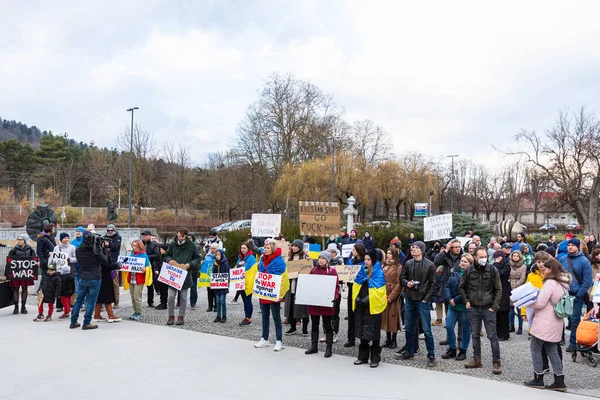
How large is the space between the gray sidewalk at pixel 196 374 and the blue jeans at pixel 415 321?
441 mm

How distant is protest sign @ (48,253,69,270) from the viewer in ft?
36.2

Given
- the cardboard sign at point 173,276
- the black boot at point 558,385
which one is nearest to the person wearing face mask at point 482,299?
the black boot at point 558,385

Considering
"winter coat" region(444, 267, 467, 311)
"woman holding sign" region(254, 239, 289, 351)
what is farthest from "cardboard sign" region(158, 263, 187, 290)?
"winter coat" region(444, 267, 467, 311)

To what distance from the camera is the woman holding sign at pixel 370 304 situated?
7586 mm

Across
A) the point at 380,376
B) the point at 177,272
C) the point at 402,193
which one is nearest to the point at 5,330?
the point at 177,272

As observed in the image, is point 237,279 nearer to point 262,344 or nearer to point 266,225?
point 262,344

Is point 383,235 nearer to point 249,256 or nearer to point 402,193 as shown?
point 249,256

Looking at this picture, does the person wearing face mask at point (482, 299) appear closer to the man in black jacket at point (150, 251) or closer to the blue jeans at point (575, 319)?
the blue jeans at point (575, 319)

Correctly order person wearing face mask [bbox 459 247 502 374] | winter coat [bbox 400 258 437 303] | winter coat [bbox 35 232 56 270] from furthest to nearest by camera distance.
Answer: winter coat [bbox 35 232 56 270]
winter coat [bbox 400 258 437 303]
person wearing face mask [bbox 459 247 502 374]

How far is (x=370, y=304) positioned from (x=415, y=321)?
92cm

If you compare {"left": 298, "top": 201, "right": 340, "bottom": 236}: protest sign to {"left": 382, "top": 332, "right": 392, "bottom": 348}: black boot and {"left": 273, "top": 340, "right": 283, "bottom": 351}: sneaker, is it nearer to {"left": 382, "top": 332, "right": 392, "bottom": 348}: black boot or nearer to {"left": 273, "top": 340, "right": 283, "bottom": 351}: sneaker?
{"left": 382, "top": 332, "right": 392, "bottom": 348}: black boot

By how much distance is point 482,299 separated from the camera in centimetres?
741

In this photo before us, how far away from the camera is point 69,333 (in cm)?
967

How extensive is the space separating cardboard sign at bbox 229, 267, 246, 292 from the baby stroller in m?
6.23
